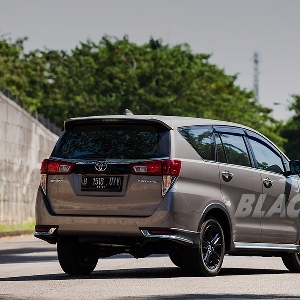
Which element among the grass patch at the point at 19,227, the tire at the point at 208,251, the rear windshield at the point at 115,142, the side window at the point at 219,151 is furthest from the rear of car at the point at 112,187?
the grass patch at the point at 19,227

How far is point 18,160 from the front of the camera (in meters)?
31.2

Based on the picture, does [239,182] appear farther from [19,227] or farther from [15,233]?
[19,227]

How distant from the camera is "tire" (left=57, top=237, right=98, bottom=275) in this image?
12430mm

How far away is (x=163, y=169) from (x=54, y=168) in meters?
1.33

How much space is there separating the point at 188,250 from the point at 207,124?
5.42ft

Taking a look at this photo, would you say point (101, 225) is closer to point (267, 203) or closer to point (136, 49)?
point (267, 203)

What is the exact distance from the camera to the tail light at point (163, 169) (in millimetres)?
11562

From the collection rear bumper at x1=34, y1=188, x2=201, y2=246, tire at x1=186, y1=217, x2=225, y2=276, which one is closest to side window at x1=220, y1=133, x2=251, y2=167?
tire at x1=186, y1=217, x2=225, y2=276

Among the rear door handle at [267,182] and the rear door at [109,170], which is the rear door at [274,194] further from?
the rear door at [109,170]

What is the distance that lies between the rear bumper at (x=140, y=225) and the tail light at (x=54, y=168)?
0.40m

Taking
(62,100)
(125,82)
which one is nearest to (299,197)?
(125,82)

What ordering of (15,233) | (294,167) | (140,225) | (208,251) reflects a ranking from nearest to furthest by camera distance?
(140,225) < (208,251) < (294,167) < (15,233)

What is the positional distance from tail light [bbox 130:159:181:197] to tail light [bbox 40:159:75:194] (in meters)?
0.79

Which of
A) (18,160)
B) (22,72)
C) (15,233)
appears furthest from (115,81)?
(15,233)
